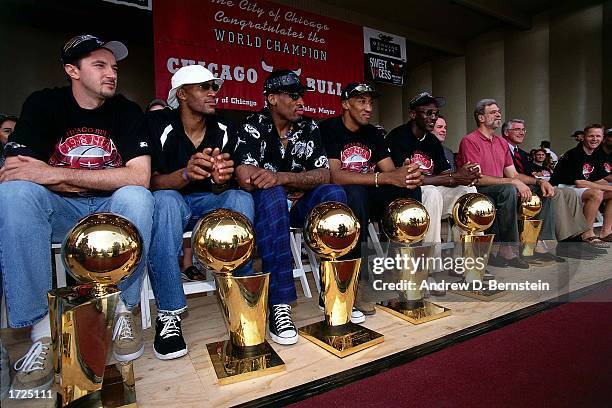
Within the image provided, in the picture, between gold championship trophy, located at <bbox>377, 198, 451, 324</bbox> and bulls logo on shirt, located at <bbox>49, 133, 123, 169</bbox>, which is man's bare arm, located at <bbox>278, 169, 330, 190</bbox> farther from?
bulls logo on shirt, located at <bbox>49, 133, 123, 169</bbox>

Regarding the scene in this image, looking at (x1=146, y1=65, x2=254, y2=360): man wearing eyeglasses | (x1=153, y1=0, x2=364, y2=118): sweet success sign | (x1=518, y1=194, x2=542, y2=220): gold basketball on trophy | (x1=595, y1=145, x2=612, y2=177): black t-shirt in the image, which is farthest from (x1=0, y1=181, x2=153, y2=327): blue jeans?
(x1=595, y1=145, x2=612, y2=177): black t-shirt

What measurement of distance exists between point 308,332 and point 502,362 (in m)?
0.62

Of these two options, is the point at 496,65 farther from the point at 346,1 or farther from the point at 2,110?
the point at 2,110

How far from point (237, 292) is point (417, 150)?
5.80ft

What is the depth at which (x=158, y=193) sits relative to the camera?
1.36m

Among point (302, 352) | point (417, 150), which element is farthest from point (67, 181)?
point (417, 150)

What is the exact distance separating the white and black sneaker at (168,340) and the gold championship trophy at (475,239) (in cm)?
131

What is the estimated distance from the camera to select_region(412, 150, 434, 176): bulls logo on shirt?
2.46 meters

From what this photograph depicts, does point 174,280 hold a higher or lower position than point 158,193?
lower

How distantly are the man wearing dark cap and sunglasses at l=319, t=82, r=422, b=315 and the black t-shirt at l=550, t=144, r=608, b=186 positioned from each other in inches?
83.9

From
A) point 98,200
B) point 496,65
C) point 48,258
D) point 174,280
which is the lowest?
point 174,280

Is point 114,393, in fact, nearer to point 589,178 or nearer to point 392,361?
point 392,361

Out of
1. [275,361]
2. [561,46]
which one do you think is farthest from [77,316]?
[561,46]

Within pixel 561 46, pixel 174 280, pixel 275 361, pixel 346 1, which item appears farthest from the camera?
pixel 561 46
